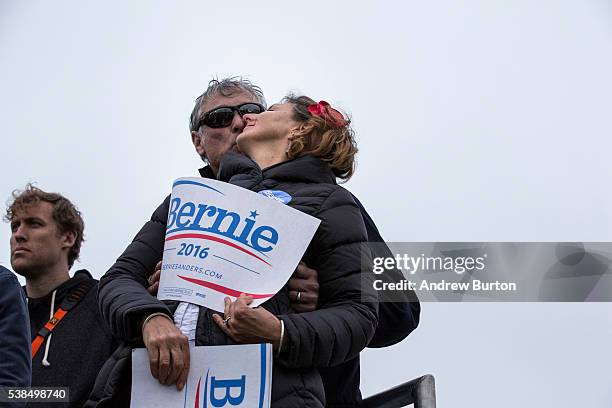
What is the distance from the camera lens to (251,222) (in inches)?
116

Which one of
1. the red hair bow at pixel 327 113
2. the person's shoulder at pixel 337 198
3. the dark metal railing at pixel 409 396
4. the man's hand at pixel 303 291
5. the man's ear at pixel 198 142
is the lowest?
the dark metal railing at pixel 409 396

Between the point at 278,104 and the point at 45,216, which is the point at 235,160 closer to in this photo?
the point at 278,104

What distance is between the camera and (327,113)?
3.59 m

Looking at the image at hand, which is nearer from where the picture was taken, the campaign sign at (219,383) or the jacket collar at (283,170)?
the campaign sign at (219,383)

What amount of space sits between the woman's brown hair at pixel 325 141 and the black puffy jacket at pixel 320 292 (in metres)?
0.07

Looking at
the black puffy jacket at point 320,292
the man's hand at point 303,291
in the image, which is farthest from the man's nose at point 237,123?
the man's hand at point 303,291

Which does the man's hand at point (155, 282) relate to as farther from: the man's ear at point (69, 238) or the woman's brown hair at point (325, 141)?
the man's ear at point (69, 238)

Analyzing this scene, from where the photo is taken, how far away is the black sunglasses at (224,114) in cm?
473

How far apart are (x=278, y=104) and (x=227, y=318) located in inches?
44.5

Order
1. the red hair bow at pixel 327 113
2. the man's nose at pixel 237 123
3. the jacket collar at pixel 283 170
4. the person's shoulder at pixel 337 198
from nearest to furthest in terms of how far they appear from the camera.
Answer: the person's shoulder at pixel 337 198 → the jacket collar at pixel 283 170 → the red hair bow at pixel 327 113 → the man's nose at pixel 237 123

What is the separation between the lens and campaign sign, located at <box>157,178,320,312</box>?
290 cm

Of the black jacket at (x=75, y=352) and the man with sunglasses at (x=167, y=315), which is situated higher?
the black jacket at (x=75, y=352)

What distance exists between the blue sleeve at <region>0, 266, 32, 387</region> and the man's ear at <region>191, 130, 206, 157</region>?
1.37 meters

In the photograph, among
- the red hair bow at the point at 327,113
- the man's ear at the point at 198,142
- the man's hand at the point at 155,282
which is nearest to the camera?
A: the man's hand at the point at 155,282
